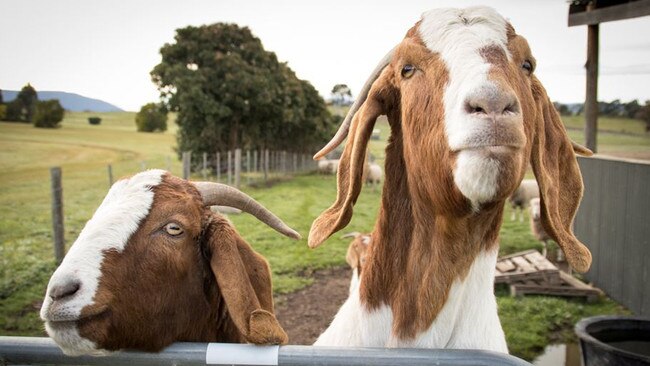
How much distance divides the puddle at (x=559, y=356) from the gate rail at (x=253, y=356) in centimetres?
468

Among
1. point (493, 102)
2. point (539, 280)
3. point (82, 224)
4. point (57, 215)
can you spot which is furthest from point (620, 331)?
point (82, 224)

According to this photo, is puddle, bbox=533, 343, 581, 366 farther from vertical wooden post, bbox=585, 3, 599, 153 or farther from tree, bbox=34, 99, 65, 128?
tree, bbox=34, 99, 65, 128

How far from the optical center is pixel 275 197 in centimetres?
1973

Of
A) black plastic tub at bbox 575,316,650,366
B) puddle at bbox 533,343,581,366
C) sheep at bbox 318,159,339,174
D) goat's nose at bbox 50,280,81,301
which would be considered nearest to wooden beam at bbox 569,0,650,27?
black plastic tub at bbox 575,316,650,366

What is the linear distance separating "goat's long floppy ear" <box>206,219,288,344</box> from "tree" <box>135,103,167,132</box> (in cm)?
2298

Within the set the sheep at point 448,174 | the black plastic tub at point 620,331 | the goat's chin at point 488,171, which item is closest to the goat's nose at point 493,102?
the sheep at point 448,174

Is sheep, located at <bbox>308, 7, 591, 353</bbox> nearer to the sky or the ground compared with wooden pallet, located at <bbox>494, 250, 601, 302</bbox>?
nearer to the sky

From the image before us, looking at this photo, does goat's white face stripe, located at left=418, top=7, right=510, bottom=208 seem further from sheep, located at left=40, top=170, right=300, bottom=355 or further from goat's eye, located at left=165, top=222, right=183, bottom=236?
goat's eye, located at left=165, top=222, right=183, bottom=236

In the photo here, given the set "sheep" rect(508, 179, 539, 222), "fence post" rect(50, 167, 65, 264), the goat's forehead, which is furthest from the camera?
"sheep" rect(508, 179, 539, 222)

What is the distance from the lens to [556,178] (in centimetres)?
220

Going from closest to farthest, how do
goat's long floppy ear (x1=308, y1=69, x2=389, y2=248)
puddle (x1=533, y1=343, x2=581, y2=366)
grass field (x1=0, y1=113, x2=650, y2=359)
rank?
goat's long floppy ear (x1=308, y1=69, x2=389, y2=248) → puddle (x1=533, y1=343, x2=581, y2=366) → grass field (x1=0, y1=113, x2=650, y2=359)

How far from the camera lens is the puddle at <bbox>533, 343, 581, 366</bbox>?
18.5ft

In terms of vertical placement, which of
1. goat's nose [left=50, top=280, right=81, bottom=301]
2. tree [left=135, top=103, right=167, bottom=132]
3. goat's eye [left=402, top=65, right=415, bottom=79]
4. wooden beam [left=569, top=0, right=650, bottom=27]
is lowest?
goat's nose [left=50, top=280, right=81, bottom=301]

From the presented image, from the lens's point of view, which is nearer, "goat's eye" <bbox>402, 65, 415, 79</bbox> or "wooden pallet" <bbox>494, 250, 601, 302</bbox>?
"goat's eye" <bbox>402, 65, 415, 79</bbox>
